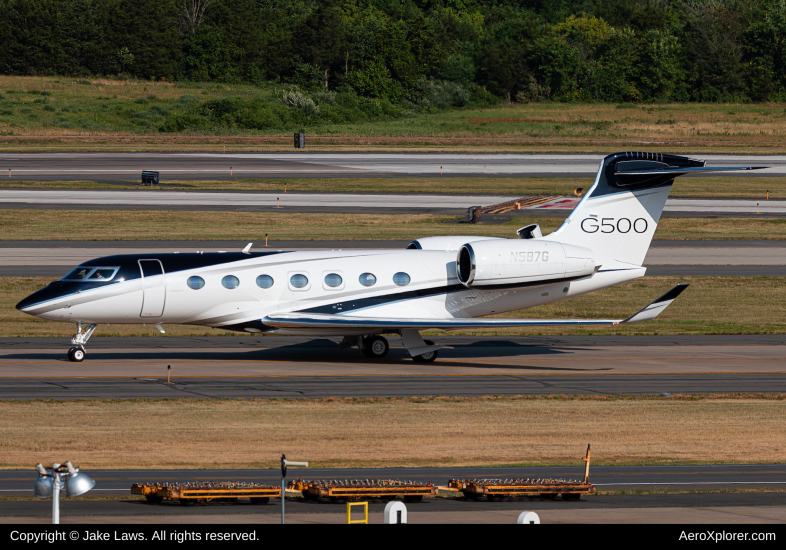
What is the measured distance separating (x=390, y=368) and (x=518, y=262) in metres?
5.30

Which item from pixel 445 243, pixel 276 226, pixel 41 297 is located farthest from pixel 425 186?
pixel 41 297

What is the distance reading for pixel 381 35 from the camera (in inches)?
5600

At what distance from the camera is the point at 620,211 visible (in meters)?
36.2

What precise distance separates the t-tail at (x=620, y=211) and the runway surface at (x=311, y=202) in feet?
99.3

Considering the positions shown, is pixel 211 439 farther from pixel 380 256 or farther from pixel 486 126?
pixel 486 126

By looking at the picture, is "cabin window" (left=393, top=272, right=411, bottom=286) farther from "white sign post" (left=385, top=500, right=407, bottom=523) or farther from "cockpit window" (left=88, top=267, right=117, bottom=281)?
"white sign post" (left=385, top=500, right=407, bottom=523)

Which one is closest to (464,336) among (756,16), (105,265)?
(105,265)

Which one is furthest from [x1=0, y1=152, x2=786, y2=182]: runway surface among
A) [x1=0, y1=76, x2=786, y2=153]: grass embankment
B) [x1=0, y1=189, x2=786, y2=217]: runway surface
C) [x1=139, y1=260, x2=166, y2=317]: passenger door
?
[x1=139, y1=260, x2=166, y2=317]: passenger door

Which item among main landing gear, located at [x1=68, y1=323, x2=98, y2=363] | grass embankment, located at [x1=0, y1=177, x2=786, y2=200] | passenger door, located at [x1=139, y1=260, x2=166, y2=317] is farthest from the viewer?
grass embankment, located at [x1=0, y1=177, x2=786, y2=200]

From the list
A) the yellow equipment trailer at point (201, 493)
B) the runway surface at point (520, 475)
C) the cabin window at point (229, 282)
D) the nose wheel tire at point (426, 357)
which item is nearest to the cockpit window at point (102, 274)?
the cabin window at point (229, 282)

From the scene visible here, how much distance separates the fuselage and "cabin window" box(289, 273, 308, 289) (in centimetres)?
3

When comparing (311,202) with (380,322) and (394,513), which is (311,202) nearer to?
(380,322)

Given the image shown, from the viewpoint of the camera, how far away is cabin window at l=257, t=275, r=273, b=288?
33281 mm
